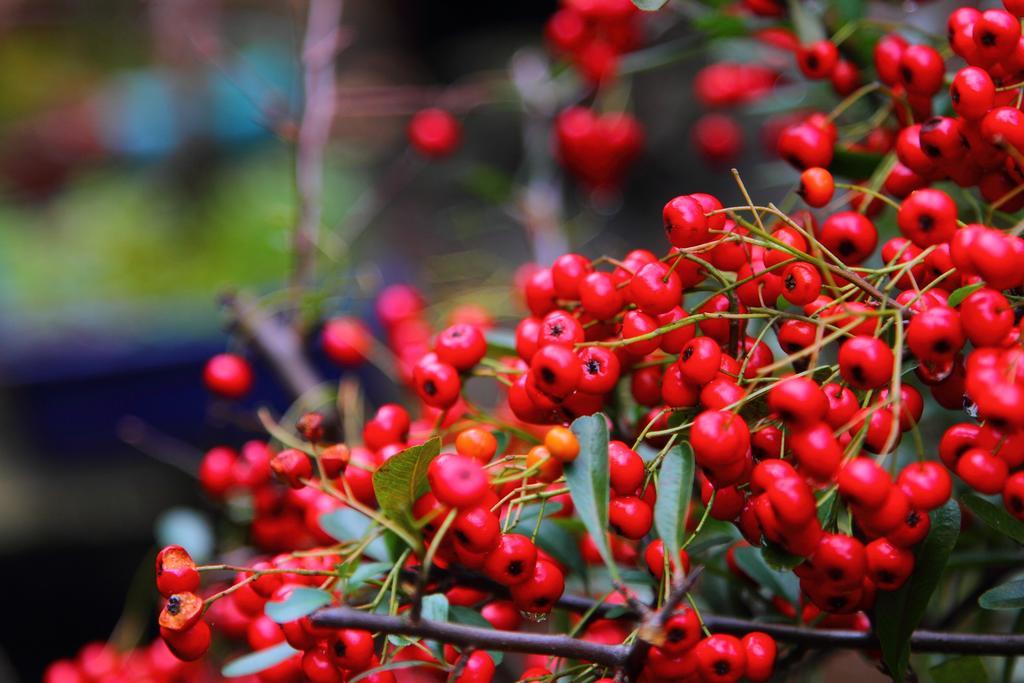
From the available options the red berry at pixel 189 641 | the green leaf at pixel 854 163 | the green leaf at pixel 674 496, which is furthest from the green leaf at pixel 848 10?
the red berry at pixel 189 641

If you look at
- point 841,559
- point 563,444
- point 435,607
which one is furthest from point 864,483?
point 435,607

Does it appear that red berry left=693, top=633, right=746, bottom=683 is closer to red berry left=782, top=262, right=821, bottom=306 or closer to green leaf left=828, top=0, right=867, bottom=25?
red berry left=782, top=262, right=821, bottom=306

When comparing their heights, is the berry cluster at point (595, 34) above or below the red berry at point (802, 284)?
below

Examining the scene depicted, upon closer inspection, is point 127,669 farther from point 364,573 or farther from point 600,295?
point 600,295

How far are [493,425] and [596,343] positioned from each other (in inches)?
6.3

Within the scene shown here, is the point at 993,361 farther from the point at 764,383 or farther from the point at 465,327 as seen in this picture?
the point at 465,327

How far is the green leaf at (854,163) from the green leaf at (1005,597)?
306mm

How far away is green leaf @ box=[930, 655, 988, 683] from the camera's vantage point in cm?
58

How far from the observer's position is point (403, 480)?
53 cm

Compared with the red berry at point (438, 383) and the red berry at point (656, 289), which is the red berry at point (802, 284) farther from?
the red berry at point (438, 383)

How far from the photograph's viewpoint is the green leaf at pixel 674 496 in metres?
0.48

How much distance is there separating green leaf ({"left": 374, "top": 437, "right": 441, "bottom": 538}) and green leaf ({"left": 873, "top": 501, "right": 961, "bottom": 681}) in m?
0.27

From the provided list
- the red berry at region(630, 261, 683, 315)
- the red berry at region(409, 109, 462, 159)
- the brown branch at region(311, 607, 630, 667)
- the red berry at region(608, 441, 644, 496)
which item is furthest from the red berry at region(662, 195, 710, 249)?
the red berry at region(409, 109, 462, 159)

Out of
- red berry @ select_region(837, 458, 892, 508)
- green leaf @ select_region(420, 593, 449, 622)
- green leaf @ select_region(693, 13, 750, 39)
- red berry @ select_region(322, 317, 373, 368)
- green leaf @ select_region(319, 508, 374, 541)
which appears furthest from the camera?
red berry @ select_region(322, 317, 373, 368)
